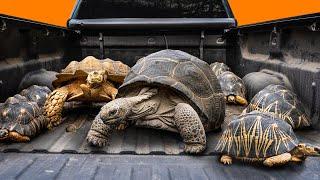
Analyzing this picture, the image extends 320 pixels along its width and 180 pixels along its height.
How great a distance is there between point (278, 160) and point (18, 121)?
2.04 meters

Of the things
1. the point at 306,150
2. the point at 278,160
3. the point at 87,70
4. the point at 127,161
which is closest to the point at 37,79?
the point at 87,70

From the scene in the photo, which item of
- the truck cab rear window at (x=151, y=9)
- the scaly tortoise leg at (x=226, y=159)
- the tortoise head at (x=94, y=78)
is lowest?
the scaly tortoise leg at (x=226, y=159)

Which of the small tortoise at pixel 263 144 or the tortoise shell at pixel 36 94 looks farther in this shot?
the tortoise shell at pixel 36 94

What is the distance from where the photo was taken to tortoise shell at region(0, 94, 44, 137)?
3.15 meters

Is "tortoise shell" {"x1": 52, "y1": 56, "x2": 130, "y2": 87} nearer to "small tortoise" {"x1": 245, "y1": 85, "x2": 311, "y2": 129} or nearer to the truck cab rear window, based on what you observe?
"small tortoise" {"x1": 245, "y1": 85, "x2": 311, "y2": 129}

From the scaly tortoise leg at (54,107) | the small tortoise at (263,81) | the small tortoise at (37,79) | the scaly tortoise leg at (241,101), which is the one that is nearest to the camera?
the scaly tortoise leg at (54,107)

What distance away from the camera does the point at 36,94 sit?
13.1 feet

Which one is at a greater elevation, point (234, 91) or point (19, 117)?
point (19, 117)

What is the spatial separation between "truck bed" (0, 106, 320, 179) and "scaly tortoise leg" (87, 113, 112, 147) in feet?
0.17

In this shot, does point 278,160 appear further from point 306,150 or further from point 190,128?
point 190,128

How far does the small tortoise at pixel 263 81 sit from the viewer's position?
413 cm

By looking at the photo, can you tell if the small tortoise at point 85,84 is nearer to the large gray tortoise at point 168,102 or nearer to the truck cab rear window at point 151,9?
the large gray tortoise at point 168,102

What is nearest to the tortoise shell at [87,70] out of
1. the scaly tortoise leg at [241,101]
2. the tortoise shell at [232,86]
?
the tortoise shell at [232,86]

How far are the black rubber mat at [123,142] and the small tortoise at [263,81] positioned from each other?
837 millimetres
